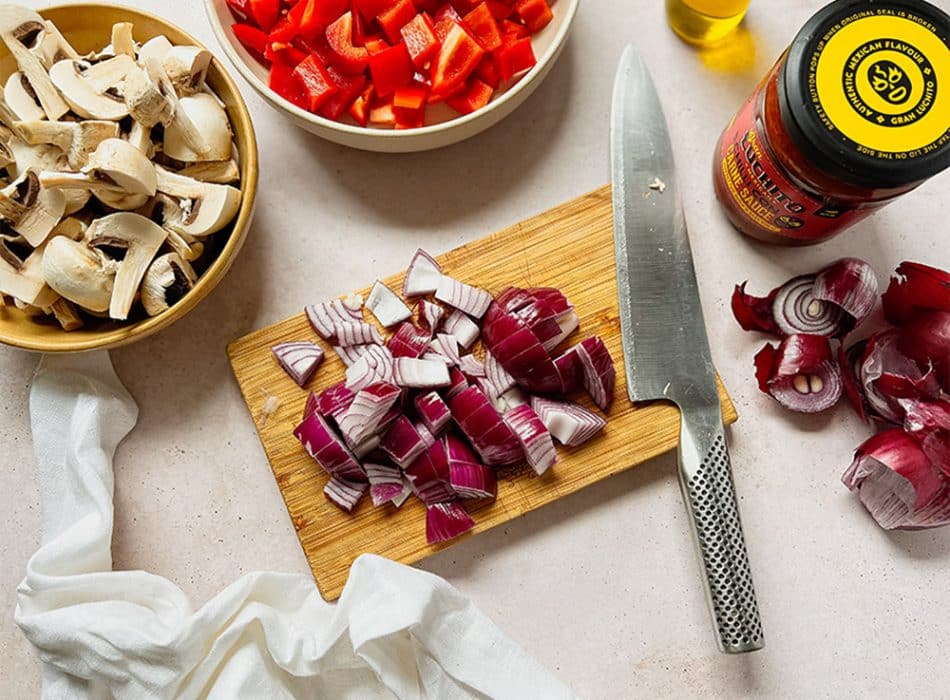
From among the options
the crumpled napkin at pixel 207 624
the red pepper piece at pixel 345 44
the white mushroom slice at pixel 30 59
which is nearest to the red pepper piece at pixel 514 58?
the red pepper piece at pixel 345 44

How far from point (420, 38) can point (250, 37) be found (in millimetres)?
272

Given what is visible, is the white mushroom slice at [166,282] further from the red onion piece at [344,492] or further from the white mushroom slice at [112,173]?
the red onion piece at [344,492]

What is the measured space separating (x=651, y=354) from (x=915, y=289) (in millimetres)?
425

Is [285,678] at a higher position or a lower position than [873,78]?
lower

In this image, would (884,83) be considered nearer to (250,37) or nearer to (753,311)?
(753,311)

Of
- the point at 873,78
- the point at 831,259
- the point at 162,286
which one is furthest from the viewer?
the point at 831,259

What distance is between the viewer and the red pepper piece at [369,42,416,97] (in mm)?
1326

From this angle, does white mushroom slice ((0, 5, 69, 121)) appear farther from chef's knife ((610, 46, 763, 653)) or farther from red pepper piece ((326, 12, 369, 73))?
chef's knife ((610, 46, 763, 653))

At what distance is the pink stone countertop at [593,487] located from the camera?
141 cm

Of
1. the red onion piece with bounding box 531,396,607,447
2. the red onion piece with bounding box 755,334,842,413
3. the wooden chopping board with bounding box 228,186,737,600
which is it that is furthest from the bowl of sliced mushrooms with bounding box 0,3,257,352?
the red onion piece with bounding box 755,334,842,413

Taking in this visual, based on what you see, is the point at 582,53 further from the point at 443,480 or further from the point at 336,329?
the point at 443,480

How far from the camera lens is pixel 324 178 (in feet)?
4.87

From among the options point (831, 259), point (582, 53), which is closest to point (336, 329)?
point (582, 53)

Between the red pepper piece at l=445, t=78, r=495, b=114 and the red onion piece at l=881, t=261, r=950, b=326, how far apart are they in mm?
719
